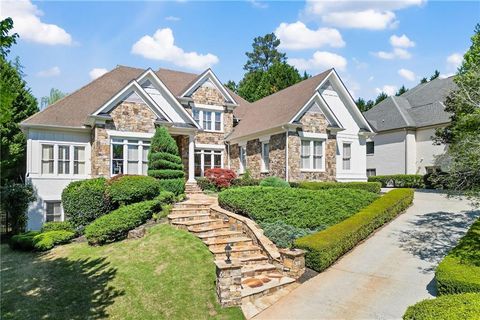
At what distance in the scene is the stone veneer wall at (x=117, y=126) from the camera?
54.7ft

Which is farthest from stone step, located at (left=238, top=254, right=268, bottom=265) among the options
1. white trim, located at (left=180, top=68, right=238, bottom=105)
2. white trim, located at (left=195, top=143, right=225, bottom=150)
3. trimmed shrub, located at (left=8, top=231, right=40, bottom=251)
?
white trim, located at (left=180, top=68, right=238, bottom=105)

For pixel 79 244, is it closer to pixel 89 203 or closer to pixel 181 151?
pixel 89 203

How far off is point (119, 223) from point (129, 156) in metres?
6.32

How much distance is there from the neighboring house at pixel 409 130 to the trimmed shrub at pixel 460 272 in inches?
806

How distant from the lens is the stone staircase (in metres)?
8.38

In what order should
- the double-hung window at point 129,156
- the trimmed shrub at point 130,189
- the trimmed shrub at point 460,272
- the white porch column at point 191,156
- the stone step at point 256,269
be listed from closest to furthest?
the trimmed shrub at point 460,272 → the stone step at point 256,269 → the trimmed shrub at point 130,189 → the double-hung window at point 129,156 → the white porch column at point 191,156

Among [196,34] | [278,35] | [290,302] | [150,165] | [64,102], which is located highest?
[278,35]

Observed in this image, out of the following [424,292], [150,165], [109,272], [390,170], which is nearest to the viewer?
[424,292]

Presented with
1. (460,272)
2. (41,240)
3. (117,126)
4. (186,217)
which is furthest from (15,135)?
(460,272)

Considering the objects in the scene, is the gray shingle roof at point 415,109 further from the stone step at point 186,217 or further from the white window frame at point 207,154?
the stone step at point 186,217

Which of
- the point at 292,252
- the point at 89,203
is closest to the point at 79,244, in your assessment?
the point at 89,203

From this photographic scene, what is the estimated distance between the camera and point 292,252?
952 cm

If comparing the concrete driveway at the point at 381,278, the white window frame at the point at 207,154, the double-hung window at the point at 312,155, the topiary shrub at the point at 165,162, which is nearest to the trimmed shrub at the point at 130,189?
the topiary shrub at the point at 165,162

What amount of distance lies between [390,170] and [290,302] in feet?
82.8
